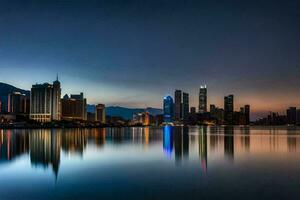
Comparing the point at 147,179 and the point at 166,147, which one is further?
the point at 166,147

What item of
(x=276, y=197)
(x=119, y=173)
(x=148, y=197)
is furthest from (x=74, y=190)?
(x=276, y=197)

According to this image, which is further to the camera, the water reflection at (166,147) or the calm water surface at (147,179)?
the water reflection at (166,147)

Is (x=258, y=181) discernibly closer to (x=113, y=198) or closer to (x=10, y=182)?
(x=113, y=198)

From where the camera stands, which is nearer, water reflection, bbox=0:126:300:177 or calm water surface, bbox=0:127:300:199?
calm water surface, bbox=0:127:300:199

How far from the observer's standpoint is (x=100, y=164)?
28.9 m

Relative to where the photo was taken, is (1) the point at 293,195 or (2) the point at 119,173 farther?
(2) the point at 119,173

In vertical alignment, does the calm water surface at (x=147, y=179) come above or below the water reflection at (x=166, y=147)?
above

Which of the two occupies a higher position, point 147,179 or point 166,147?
point 147,179

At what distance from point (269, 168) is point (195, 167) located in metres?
5.18

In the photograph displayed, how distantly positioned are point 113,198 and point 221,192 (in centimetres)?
510

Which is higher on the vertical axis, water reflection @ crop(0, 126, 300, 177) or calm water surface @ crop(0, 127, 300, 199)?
calm water surface @ crop(0, 127, 300, 199)

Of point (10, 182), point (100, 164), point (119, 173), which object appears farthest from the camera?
point (100, 164)

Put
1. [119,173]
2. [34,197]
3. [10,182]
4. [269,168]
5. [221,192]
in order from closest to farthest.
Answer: [34,197] < [221,192] < [10,182] < [119,173] < [269,168]

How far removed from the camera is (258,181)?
20531 mm
